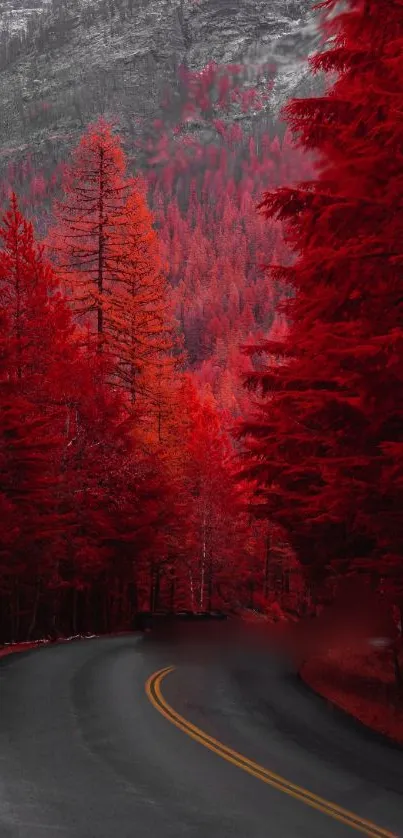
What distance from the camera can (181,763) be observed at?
10.4 m

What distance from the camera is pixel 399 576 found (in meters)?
13.2

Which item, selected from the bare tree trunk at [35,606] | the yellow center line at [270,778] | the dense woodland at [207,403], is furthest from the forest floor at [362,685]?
the bare tree trunk at [35,606]

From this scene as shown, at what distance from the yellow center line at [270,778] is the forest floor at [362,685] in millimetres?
3186

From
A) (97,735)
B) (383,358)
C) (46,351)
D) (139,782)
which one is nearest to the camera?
(139,782)

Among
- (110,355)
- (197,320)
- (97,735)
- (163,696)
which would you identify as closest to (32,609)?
(110,355)

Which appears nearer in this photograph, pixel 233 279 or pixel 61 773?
pixel 61 773

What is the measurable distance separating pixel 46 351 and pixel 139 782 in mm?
22469

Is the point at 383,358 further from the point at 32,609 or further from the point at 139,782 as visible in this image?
the point at 32,609

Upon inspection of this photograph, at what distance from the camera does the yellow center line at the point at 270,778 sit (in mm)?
8383

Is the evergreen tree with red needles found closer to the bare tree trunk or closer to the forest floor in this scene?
the forest floor

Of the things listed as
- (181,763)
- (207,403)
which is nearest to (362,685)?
(181,763)

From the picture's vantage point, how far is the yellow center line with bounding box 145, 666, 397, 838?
8383mm

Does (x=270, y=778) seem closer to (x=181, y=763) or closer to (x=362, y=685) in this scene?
(x=181, y=763)

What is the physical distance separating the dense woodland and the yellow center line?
3787 millimetres
